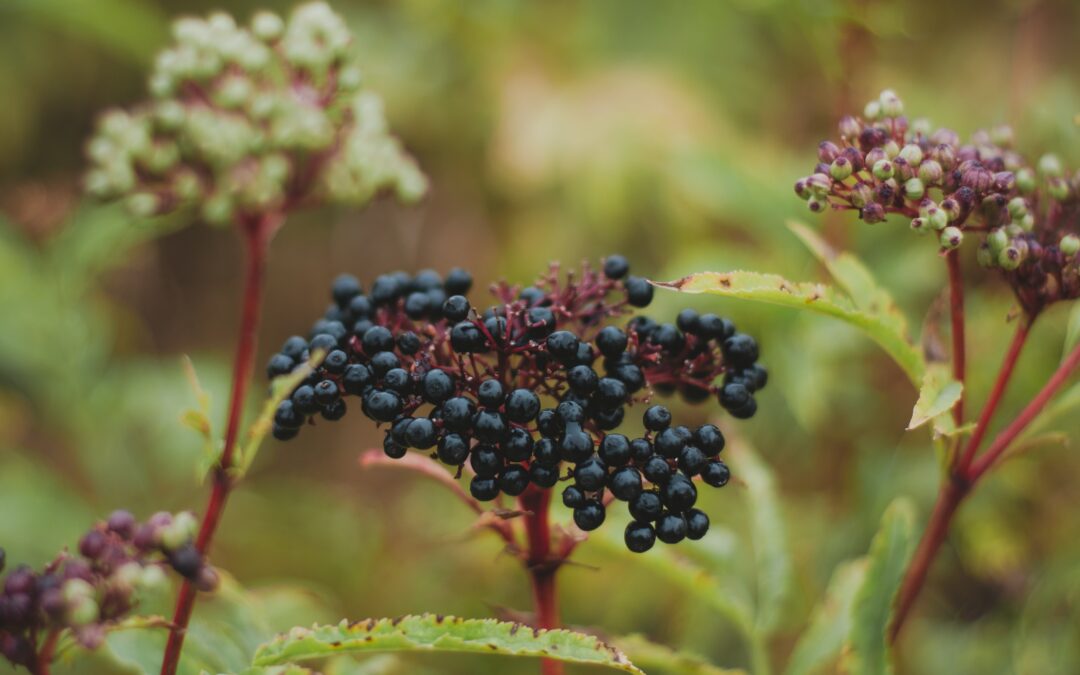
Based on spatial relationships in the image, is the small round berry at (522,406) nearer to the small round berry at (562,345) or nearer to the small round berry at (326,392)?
the small round berry at (562,345)

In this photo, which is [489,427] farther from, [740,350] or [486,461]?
[740,350]

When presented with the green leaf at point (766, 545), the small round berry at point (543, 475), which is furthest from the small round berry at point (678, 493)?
the green leaf at point (766, 545)

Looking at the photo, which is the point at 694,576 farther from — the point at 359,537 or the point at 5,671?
the point at 359,537

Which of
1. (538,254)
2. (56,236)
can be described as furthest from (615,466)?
(538,254)

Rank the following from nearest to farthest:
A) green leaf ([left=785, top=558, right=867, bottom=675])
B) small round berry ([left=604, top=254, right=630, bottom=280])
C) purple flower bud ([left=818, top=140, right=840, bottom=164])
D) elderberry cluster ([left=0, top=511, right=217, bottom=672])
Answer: elderberry cluster ([left=0, top=511, right=217, bottom=672])
purple flower bud ([left=818, top=140, right=840, bottom=164])
small round berry ([left=604, top=254, right=630, bottom=280])
green leaf ([left=785, top=558, right=867, bottom=675])

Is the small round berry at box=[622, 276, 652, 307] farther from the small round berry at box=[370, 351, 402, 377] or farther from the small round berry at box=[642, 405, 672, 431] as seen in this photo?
the small round berry at box=[370, 351, 402, 377]

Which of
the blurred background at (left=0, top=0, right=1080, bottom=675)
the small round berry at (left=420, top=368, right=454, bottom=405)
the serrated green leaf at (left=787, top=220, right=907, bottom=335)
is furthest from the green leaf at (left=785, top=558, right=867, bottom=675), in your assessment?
the small round berry at (left=420, top=368, right=454, bottom=405)

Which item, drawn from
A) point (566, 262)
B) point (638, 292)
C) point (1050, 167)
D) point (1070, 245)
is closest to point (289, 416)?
point (638, 292)
